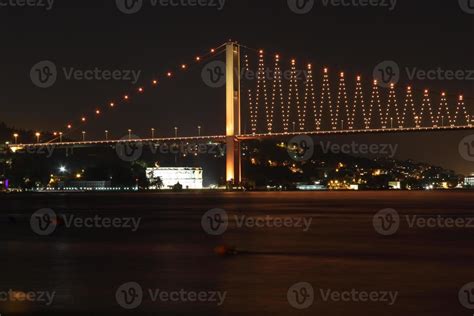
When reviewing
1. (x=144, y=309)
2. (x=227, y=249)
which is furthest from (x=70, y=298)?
(x=227, y=249)

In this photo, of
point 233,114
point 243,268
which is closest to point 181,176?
point 233,114

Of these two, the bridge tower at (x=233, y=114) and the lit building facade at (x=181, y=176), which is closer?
the bridge tower at (x=233, y=114)

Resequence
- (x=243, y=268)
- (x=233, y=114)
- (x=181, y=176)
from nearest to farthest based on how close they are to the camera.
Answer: (x=243, y=268) → (x=233, y=114) → (x=181, y=176)

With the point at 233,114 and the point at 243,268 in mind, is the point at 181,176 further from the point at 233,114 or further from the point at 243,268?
the point at 243,268

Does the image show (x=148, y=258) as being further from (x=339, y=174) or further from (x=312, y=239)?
(x=339, y=174)

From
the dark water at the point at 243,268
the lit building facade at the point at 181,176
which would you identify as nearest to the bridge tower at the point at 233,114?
the dark water at the point at 243,268

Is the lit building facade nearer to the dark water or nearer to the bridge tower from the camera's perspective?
the bridge tower

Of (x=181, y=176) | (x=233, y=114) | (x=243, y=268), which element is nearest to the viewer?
(x=243, y=268)

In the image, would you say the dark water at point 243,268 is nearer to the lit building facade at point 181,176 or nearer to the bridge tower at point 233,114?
the bridge tower at point 233,114
